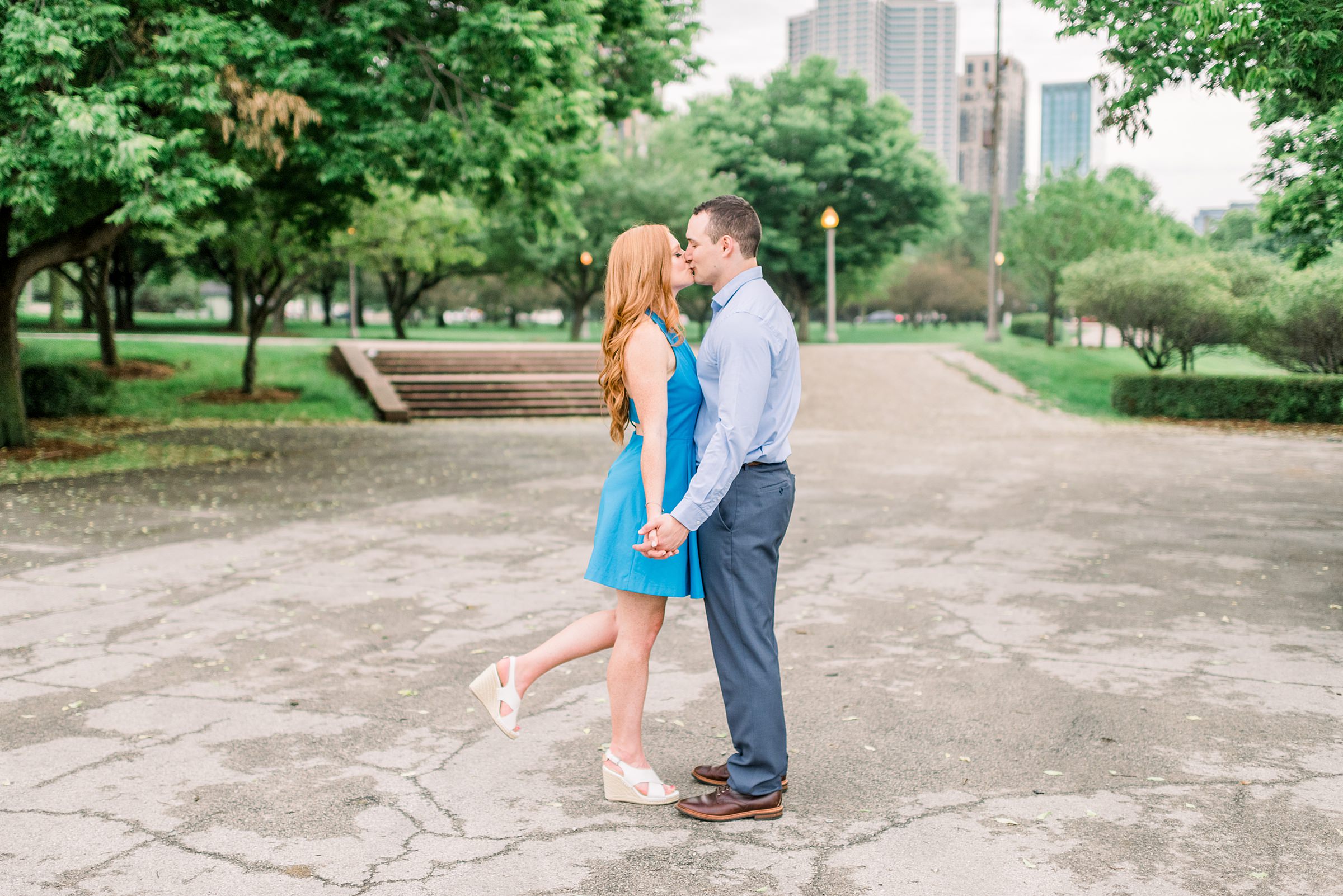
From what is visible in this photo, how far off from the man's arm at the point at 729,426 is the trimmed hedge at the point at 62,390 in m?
18.1

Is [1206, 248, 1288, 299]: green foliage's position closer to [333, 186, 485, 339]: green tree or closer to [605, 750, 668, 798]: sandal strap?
[333, 186, 485, 339]: green tree

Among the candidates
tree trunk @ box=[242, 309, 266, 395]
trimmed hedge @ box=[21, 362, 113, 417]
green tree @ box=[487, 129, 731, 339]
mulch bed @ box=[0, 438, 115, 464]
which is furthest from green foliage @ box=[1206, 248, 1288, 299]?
trimmed hedge @ box=[21, 362, 113, 417]

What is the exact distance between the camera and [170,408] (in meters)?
19.9

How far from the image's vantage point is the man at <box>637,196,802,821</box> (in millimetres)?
3416

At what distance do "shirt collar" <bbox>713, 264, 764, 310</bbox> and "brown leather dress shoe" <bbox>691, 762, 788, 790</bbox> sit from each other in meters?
1.62

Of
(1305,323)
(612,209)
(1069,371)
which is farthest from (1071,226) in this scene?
(1305,323)

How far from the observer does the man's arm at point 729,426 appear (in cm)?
328

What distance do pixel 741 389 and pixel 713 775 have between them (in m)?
1.44

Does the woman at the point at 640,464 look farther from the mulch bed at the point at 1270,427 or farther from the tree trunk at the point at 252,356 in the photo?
the tree trunk at the point at 252,356

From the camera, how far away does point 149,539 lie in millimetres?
8453

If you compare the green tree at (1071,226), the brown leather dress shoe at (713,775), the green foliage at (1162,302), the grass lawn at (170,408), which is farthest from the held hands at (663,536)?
the green tree at (1071,226)

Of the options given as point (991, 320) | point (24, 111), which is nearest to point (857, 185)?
point (991, 320)

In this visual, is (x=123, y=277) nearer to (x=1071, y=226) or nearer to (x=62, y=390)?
(x=62, y=390)

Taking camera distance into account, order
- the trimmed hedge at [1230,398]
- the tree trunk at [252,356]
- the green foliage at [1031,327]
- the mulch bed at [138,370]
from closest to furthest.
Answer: the trimmed hedge at [1230,398] → the tree trunk at [252,356] → the mulch bed at [138,370] → the green foliage at [1031,327]
